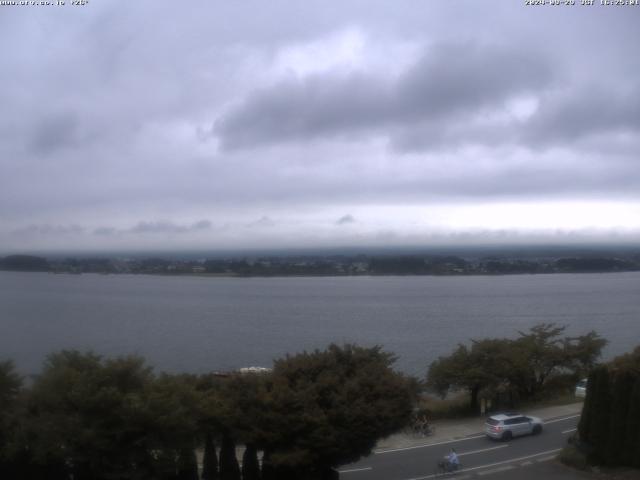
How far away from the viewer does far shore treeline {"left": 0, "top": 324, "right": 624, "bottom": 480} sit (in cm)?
1212

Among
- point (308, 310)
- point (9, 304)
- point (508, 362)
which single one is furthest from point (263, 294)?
point (508, 362)

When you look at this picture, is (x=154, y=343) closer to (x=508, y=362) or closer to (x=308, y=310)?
(x=308, y=310)

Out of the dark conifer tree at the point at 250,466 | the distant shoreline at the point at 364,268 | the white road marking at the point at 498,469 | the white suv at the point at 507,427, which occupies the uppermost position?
the distant shoreline at the point at 364,268

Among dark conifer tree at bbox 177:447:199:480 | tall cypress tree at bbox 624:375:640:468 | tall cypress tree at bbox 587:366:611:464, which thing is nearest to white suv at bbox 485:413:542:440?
tall cypress tree at bbox 587:366:611:464

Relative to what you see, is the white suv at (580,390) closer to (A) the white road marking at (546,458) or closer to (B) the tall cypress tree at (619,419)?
(A) the white road marking at (546,458)

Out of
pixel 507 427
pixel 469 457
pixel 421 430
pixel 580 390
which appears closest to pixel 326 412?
pixel 469 457

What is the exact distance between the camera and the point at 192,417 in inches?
507

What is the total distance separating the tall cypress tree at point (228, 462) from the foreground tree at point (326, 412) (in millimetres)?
829

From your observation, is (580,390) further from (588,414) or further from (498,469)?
(498,469)

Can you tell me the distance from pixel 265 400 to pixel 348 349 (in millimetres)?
2772

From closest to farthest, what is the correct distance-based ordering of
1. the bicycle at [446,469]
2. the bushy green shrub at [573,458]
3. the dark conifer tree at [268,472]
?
the dark conifer tree at [268,472]
the bushy green shrub at [573,458]
the bicycle at [446,469]

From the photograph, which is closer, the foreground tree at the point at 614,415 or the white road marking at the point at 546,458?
the foreground tree at the point at 614,415

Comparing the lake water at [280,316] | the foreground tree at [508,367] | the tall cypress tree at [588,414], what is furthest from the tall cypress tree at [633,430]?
the lake water at [280,316]

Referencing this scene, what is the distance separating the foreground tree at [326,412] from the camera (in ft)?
43.6
